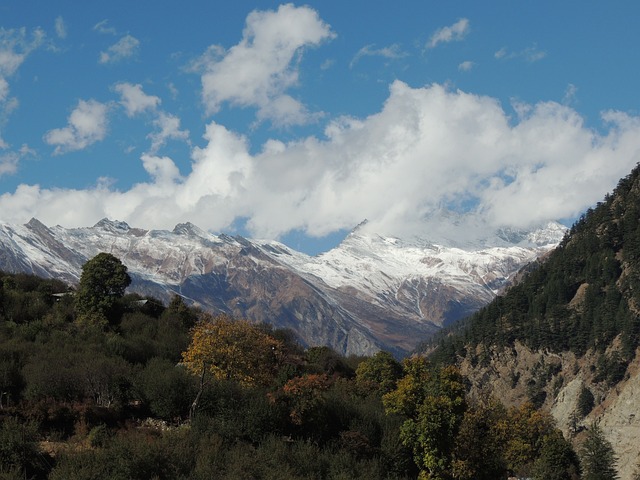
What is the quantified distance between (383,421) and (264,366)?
12316 millimetres

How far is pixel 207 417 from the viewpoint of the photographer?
49.0 metres

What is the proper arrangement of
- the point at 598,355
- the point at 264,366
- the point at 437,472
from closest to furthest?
the point at 437,472
the point at 264,366
the point at 598,355

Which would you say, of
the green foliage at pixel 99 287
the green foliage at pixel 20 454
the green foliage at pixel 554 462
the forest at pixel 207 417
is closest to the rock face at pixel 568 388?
the green foliage at pixel 554 462

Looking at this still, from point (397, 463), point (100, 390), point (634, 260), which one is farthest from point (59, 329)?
point (634, 260)

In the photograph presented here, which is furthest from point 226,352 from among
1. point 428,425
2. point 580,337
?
point 580,337

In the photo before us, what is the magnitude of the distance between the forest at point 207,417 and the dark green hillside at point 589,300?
83512 millimetres

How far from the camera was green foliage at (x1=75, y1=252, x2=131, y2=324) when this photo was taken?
290ft

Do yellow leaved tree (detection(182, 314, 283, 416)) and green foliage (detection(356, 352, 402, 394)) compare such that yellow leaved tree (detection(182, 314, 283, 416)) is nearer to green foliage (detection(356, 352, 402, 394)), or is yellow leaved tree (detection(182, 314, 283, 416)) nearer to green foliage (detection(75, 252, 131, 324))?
green foliage (detection(356, 352, 402, 394))

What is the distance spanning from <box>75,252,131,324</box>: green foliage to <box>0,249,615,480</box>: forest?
5889 mm

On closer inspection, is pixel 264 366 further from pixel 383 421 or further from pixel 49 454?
pixel 49 454

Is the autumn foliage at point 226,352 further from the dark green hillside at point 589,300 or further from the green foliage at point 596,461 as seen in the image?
the dark green hillside at point 589,300

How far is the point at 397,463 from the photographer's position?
55.1 meters

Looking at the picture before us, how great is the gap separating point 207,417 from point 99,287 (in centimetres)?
4826

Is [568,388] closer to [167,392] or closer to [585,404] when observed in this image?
[585,404]
